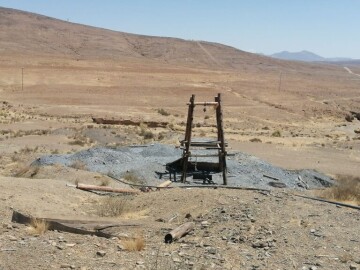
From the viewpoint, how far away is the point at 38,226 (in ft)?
27.5

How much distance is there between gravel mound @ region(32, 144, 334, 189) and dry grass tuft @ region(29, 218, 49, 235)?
7228 mm

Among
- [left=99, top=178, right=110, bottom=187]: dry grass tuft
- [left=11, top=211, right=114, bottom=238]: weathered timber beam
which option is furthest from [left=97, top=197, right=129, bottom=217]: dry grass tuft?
[left=99, top=178, right=110, bottom=187]: dry grass tuft

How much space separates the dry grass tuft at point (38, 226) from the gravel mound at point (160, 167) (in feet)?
23.7

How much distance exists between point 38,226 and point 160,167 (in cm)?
939

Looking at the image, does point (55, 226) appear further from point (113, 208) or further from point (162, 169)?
point (162, 169)

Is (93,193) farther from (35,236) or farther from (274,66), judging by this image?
(274,66)

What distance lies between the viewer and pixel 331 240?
28.2 feet

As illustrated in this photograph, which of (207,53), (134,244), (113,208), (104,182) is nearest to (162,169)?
(104,182)

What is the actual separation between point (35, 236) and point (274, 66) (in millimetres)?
126336

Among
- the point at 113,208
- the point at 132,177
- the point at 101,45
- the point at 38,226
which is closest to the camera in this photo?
the point at 38,226

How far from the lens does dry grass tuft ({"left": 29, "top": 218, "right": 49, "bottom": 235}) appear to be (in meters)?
8.33

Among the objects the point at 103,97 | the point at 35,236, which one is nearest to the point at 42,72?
the point at 103,97

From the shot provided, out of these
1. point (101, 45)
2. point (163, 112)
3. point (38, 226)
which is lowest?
point (163, 112)

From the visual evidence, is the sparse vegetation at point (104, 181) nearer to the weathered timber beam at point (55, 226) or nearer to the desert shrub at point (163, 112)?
the weathered timber beam at point (55, 226)
